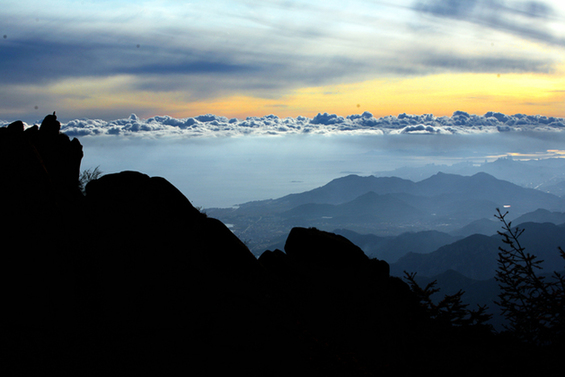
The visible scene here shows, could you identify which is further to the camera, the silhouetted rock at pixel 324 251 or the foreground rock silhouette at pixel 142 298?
the silhouetted rock at pixel 324 251

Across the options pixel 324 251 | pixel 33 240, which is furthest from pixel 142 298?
pixel 324 251

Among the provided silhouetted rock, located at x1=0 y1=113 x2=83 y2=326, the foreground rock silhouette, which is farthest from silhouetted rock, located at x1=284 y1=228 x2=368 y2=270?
silhouetted rock, located at x1=0 y1=113 x2=83 y2=326

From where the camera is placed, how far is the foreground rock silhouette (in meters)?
15.9

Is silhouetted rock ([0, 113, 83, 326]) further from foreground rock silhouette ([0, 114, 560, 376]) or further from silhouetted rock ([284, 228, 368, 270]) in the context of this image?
silhouetted rock ([284, 228, 368, 270])

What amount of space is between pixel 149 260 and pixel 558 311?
18773mm

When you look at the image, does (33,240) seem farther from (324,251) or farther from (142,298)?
(324,251)

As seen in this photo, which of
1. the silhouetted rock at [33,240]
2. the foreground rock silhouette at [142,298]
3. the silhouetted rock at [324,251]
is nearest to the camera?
the foreground rock silhouette at [142,298]

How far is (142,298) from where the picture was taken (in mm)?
18609

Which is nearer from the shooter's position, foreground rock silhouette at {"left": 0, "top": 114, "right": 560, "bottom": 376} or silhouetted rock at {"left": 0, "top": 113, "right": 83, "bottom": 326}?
foreground rock silhouette at {"left": 0, "top": 114, "right": 560, "bottom": 376}

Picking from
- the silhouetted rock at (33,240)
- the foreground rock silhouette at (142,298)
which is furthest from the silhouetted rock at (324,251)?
the silhouetted rock at (33,240)

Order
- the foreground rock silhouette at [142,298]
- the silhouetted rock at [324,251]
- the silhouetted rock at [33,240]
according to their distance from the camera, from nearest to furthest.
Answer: the foreground rock silhouette at [142,298]
the silhouetted rock at [33,240]
the silhouetted rock at [324,251]

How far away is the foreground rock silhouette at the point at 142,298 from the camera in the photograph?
15906mm

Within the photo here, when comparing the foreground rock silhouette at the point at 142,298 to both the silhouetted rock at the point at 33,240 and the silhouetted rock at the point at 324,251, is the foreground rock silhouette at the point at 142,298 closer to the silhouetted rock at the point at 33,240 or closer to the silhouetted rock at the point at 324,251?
the silhouetted rock at the point at 33,240

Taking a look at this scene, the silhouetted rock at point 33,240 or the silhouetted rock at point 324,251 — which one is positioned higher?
the silhouetted rock at point 33,240
